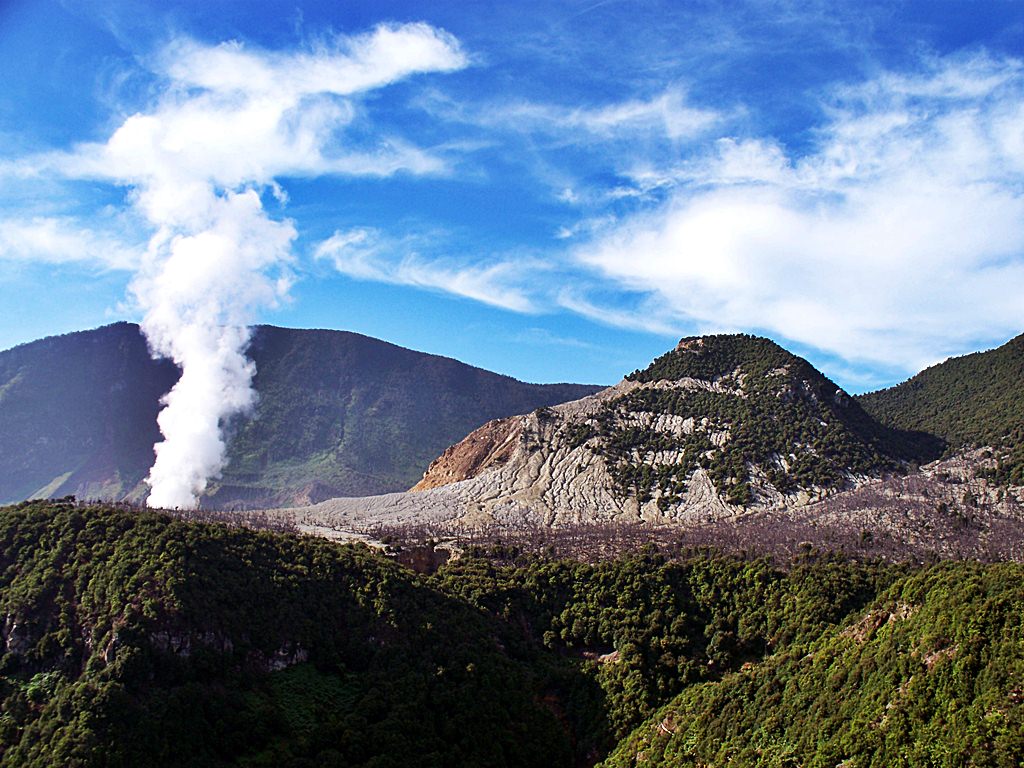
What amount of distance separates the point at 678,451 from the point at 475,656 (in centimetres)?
4813

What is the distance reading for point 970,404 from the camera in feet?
341

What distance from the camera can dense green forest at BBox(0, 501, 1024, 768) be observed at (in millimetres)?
39969

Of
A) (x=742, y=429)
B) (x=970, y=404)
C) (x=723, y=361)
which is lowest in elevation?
(x=742, y=429)

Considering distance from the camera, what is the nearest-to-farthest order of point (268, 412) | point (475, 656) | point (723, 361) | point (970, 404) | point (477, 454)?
point (475, 656)
point (970, 404)
point (477, 454)
point (723, 361)
point (268, 412)

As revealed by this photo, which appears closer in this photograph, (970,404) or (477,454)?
(970,404)

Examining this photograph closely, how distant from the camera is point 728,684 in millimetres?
48875

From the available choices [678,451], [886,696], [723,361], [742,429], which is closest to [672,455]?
[678,451]

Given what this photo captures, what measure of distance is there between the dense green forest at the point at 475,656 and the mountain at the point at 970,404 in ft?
125

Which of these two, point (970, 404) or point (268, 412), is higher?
point (268, 412)

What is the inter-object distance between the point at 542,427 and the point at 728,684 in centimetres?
5836

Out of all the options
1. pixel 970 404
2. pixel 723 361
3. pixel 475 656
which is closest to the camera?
pixel 475 656

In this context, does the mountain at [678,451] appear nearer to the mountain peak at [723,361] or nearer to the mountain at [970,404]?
the mountain peak at [723,361]

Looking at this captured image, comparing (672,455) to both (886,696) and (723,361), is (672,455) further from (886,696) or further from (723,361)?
(886,696)

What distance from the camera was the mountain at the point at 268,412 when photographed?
162 meters
